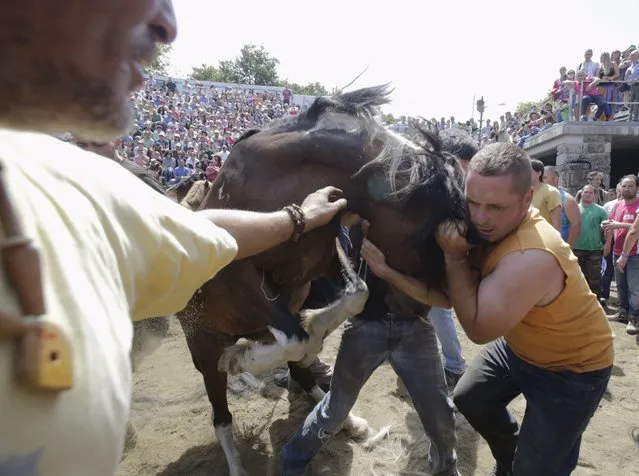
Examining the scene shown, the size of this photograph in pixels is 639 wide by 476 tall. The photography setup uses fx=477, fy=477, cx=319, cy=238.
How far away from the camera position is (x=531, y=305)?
2.01 metres

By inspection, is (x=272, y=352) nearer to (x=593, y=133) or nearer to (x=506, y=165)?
(x=506, y=165)

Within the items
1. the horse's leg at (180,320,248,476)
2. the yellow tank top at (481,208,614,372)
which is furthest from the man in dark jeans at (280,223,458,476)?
the yellow tank top at (481,208,614,372)

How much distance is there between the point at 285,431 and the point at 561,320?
7.64 ft

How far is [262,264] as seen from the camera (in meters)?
2.50

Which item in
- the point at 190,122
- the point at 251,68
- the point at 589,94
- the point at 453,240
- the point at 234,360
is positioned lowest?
the point at 234,360

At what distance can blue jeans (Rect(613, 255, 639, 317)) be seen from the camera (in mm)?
6086

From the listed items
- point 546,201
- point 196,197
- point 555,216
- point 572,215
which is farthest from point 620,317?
point 196,197

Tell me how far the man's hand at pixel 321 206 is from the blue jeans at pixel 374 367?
31.2 inches

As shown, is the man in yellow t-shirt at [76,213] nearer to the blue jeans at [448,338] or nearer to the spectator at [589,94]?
the blue jeans at [448,338]

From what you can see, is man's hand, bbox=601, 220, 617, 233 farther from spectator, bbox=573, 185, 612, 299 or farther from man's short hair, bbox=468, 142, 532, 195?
man's short hair, bbox=468, 142, 532, 195

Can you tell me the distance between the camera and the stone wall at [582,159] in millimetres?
11820

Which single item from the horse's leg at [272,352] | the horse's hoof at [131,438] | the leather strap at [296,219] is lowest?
the horse's hoof at [131,438]

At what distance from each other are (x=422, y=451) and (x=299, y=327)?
172 cm

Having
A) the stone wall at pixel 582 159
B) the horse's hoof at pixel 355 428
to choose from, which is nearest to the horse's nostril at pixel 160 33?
the horse's hoof at pixel 355 428
